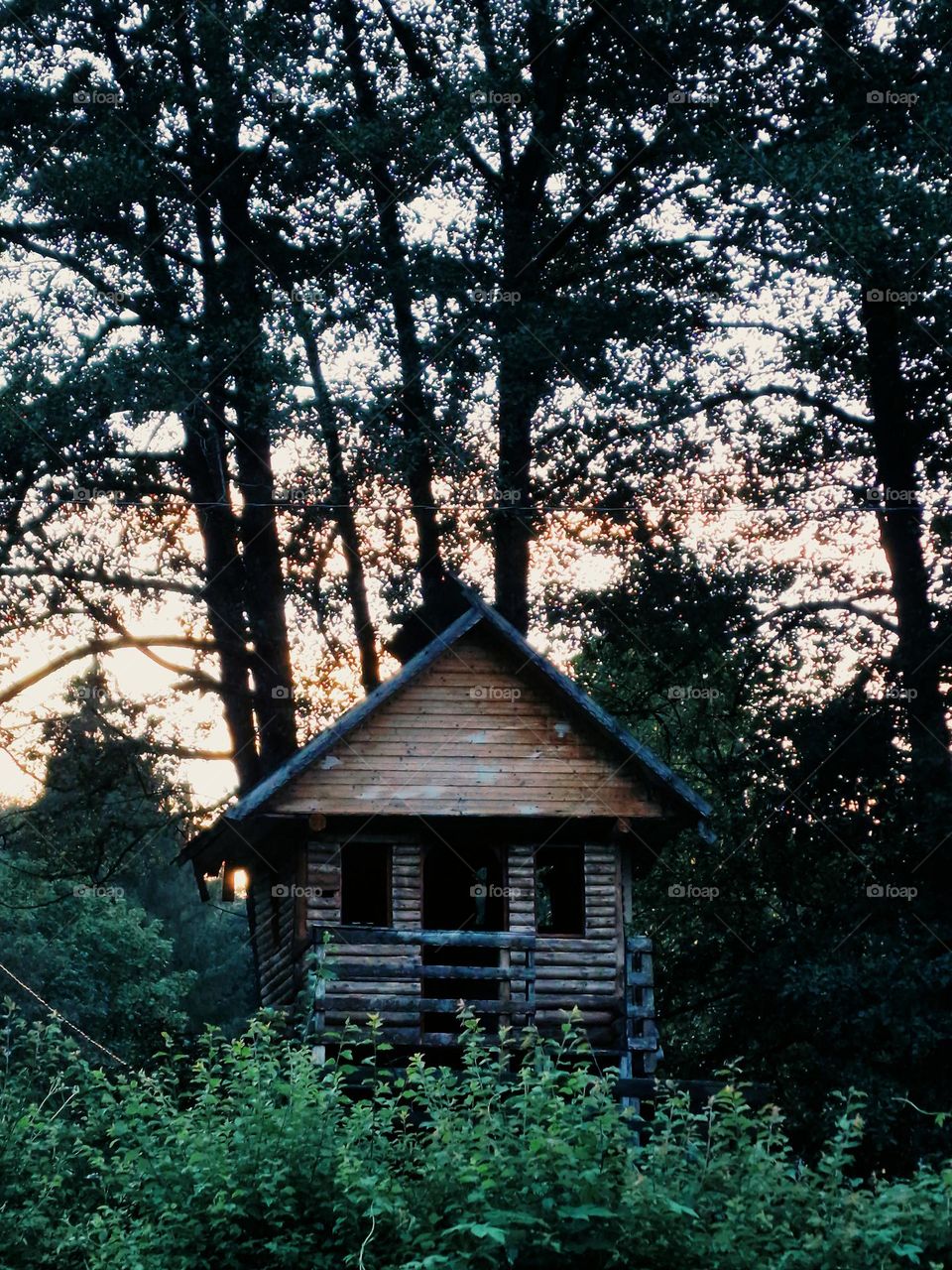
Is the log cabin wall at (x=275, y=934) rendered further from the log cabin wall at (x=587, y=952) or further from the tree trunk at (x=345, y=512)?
the tree trunk at (x=345, y=512)

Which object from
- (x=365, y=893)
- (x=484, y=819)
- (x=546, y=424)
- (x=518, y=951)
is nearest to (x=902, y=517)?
(x=546, y=424)

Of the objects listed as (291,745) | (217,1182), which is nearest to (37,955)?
(291,745)

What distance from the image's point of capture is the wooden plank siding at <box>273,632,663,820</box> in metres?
21.7

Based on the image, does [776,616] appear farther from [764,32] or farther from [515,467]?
[764,32]

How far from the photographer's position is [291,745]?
93.7ft

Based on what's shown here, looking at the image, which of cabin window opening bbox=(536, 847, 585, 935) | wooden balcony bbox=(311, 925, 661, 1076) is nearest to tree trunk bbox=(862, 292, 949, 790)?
cabin window opening bbox=(536, 847, 585, 935)

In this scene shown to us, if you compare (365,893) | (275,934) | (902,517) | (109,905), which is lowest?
(275,934)

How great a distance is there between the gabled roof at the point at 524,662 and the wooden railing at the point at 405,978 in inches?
80.6

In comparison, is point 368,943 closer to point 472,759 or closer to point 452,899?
point 472,759

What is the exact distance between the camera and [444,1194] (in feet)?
39.9

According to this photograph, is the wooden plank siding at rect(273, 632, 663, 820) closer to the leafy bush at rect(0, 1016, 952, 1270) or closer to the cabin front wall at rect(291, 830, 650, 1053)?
the cabin front wall at rect(291, 830, 650, 1053)

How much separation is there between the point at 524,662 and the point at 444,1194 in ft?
35.6

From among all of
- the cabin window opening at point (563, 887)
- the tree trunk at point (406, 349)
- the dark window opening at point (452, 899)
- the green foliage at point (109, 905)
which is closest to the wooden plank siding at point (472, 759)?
the cabin window opening at point (563, 887)

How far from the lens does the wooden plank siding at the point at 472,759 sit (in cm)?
2170
